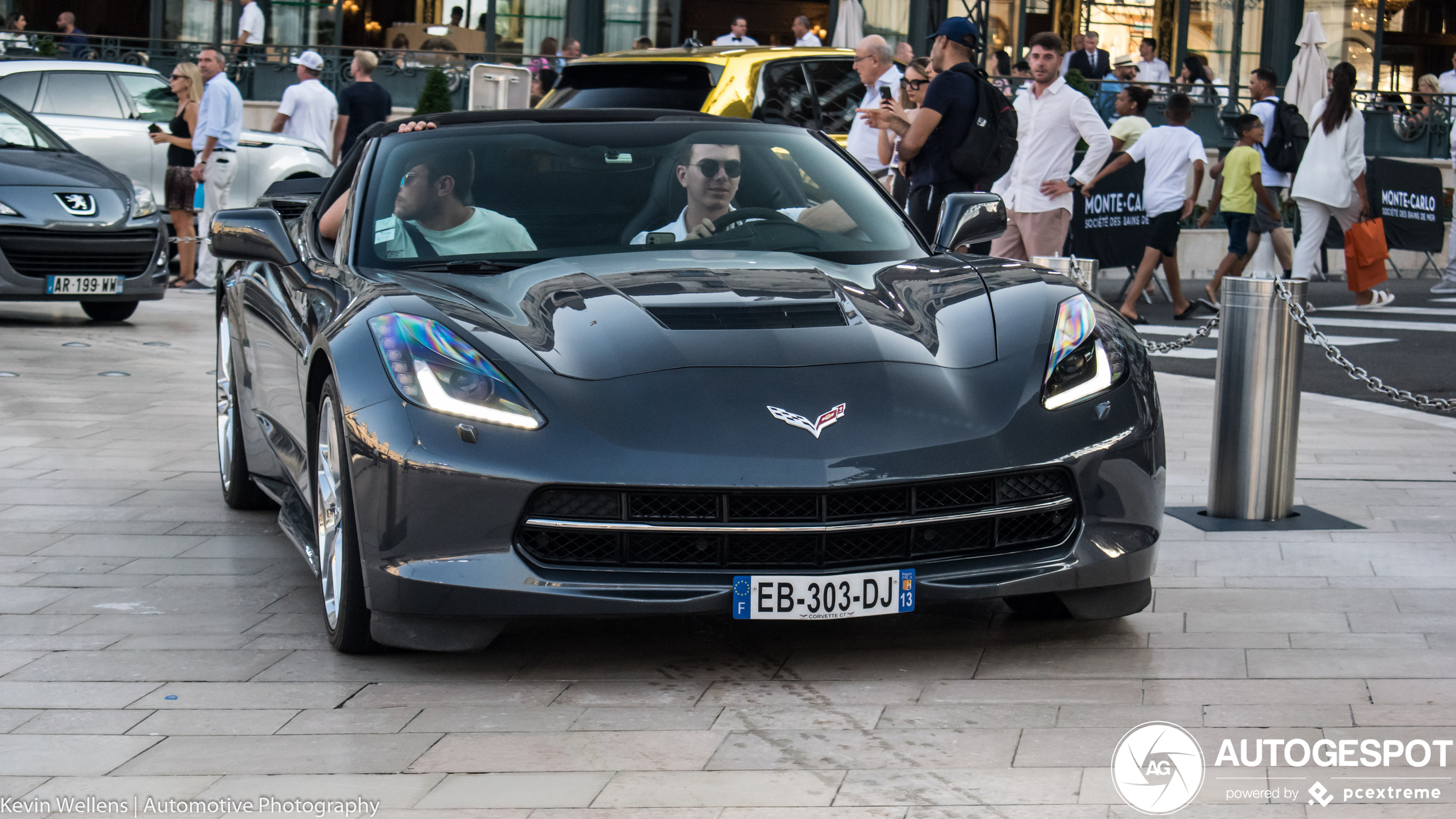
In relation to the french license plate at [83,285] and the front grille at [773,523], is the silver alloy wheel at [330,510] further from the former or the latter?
the french license plate at [83,285]

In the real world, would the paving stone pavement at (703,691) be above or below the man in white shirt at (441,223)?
below

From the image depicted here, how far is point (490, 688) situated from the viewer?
426cm

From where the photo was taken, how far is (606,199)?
543 cm

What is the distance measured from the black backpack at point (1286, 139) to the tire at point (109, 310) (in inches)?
377

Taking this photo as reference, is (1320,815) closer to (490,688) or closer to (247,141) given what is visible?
(490,688)

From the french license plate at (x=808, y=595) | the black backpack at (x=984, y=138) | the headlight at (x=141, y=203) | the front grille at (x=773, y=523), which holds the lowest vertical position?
the french license plate at (x=808, y=595)

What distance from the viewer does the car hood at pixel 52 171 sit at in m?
12.3

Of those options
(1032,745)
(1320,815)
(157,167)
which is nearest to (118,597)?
(1032,745)

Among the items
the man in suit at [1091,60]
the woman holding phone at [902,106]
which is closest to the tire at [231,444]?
the woman holding phone at [902,106]

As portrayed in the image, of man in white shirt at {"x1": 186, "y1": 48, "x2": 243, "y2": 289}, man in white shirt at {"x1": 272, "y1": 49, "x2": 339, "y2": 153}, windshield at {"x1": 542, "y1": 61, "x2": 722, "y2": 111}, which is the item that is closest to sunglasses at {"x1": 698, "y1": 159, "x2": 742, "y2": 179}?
windshield at {"x1": 542, "y1": 61, "x2": 722, "y2": 111}

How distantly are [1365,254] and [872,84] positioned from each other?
511cm

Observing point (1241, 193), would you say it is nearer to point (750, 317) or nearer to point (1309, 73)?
point (1309, 73)

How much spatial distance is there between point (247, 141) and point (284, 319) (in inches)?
467

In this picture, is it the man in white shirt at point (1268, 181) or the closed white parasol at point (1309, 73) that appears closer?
the man in white shirt at point (1268, 181)
